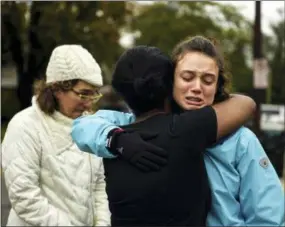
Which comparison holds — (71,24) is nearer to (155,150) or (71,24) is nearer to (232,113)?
(232,113)

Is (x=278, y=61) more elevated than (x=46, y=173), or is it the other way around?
(x=46, y=173)

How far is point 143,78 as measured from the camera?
1750 mm

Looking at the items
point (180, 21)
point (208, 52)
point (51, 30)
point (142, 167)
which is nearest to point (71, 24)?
point (51, 30)

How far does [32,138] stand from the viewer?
2.93 meters

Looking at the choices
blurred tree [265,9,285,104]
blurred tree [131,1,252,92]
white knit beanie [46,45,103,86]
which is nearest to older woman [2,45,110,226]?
white knit beanie [46,45,103,86]

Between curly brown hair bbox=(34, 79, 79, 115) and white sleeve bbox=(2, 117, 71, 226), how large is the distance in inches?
6.0

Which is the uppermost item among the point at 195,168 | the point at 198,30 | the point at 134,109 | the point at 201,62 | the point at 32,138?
the point at 201,62

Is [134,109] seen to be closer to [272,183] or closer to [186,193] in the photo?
[186,193]

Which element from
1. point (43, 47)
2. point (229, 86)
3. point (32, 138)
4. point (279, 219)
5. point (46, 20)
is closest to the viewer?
point (279, 219)

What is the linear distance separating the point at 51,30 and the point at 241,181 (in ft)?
58.3

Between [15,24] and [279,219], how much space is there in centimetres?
1962

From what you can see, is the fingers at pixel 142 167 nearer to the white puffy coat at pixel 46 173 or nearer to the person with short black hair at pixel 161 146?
the person with short black hair at pixel 161 146

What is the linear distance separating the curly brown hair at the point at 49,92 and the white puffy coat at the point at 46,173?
1.3 inches

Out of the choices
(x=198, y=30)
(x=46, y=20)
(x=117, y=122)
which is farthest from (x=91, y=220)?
(x=198, y=30)
